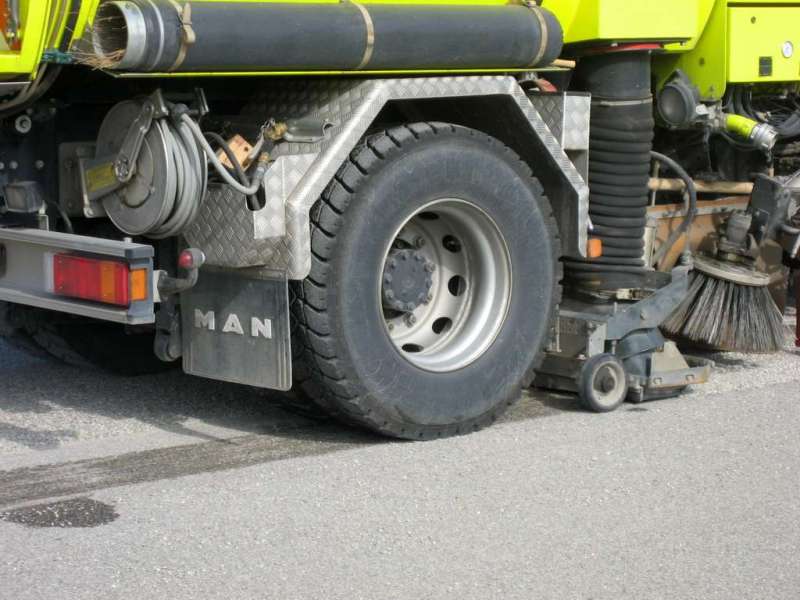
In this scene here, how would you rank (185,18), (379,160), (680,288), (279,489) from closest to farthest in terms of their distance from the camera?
(185,18) → (279,489) → (379,160) → (680,288)

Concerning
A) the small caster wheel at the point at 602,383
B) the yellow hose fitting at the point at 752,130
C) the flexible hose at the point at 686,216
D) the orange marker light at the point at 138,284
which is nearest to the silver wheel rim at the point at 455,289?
the small caster wheel at the point at 602,383

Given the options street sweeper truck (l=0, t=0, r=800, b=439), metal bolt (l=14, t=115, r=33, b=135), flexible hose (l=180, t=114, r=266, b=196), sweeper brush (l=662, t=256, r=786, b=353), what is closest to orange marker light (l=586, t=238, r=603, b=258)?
street sweeper truck (l=0, t=0, r=800, b=439)

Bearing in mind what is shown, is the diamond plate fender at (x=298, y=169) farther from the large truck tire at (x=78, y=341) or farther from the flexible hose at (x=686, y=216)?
the flexible hose at (x=686, y=216)

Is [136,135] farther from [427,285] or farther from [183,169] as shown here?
[427,285]

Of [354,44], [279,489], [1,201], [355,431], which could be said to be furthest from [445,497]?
[1,201]

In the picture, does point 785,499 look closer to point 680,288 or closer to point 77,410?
point 680,288

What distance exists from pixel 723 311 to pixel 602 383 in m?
1.07

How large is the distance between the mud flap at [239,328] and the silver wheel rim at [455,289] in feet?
1.96

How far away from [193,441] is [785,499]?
199 centimetres

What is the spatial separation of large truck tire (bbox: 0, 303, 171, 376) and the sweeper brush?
2282 millimetres

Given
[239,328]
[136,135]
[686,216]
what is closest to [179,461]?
[239,328]

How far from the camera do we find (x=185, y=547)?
3873 mm

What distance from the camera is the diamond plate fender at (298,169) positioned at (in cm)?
457

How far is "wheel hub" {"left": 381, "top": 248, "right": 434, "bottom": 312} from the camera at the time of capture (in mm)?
5059
